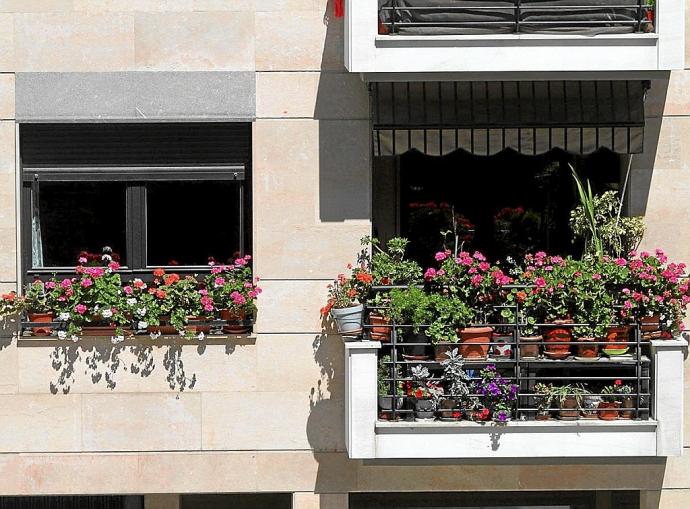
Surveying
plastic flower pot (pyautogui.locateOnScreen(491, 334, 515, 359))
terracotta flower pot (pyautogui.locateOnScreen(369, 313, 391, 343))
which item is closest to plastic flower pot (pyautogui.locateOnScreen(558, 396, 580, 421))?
plastic flower pot (pyautogui.locateOnScreen(491, 334, 515, 359))

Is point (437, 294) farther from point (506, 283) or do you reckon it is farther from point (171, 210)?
point (171, 210)

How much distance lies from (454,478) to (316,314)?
7.43ft

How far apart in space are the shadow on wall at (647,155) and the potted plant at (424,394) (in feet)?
9.36

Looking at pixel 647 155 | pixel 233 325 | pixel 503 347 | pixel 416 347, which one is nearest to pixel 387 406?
pixel 416 347

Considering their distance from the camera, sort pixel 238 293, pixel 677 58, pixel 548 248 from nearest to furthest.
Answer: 1. pixel 677 58
2. pixel 238 293
3. pixel 548 248

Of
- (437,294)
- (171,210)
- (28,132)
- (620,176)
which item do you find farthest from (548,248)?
(28,132)

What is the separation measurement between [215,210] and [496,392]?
353 centimetres

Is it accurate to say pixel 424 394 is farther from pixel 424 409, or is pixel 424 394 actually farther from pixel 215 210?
pixel 215 210

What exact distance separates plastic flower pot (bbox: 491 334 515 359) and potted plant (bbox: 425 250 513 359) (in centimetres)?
12

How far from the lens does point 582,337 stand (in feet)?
35.1

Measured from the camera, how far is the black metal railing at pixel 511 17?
10461 mm

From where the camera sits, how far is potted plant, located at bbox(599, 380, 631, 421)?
10.6 m

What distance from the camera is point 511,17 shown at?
1055cm

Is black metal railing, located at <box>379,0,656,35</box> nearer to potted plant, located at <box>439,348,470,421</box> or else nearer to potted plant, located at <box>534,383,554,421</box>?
potted plant, located at <box>439,348,470,421</box>
